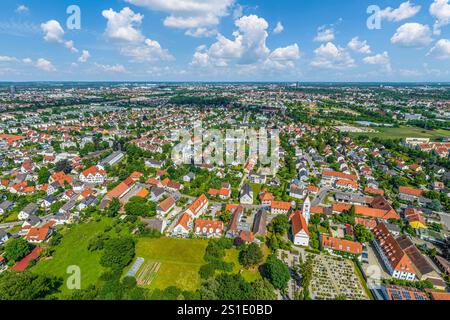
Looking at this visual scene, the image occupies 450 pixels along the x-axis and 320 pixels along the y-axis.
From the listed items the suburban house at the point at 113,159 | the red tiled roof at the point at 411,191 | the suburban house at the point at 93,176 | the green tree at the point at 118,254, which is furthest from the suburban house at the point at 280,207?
the suburban house at the point at 113,159

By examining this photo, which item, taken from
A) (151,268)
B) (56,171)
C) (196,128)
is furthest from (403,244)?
(196,128)

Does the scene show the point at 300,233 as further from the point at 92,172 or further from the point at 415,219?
the point at 92,172

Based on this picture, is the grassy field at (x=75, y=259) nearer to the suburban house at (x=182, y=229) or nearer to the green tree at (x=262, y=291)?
the suburban house at (x=182, y=229)

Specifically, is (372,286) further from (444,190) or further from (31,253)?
(31,253)

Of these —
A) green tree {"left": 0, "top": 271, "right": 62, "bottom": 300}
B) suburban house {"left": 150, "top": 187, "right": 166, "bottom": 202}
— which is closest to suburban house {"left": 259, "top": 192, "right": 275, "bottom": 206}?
suburban house {"left": 150, "top": 187, "right": 166, "bottom": 202}

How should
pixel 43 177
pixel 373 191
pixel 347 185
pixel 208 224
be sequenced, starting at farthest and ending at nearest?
pixel 347 185 → pixel 43 177 → pixel 373 191 → pixel 208 224

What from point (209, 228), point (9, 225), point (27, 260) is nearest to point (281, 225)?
point (209, 228)
